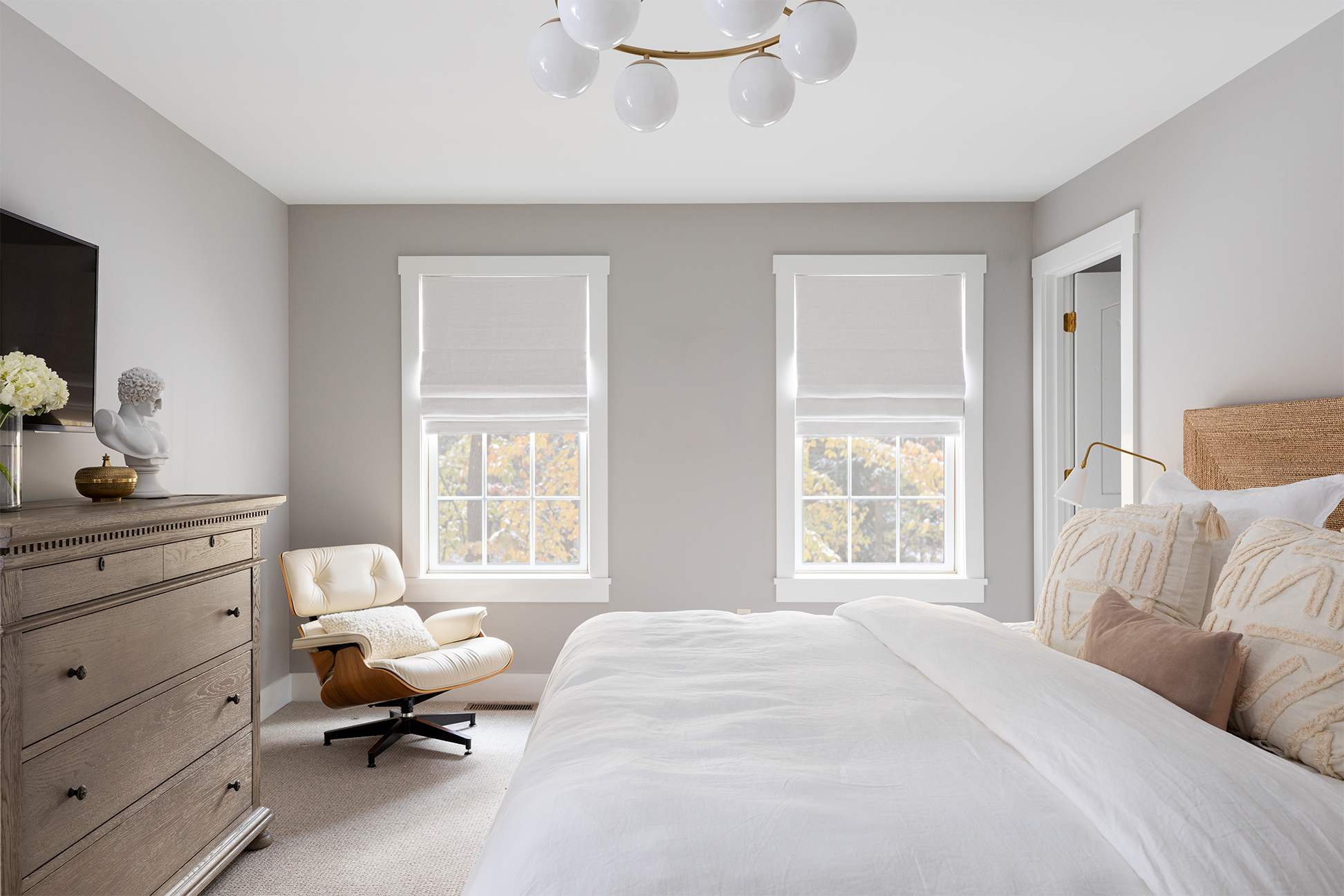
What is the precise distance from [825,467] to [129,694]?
3137 millimetres

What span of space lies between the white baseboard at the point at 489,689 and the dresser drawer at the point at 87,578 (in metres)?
2.18

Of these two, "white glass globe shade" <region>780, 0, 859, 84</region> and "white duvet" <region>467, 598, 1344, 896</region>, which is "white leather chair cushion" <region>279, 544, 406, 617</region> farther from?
"white glass globe shade" <region>780, 0, 859, 84</region>

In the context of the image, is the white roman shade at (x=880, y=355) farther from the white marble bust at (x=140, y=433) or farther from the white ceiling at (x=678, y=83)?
the white marble bust at (x=140, y=433)

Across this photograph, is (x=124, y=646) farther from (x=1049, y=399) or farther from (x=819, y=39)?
(x=1049, y=399)

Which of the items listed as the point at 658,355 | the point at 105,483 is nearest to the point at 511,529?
the point at 658,355

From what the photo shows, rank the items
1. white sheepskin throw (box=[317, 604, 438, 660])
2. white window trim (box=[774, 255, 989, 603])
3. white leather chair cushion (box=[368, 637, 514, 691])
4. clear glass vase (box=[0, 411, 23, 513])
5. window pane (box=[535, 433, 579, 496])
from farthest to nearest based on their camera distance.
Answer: window pane (box=[535, 433, 579, 496])
white window trim (box=[774, 255, 989, 603])
white sheepskin throw (box=[317, 604, 438, 660])
white leather chair cushion (box=[368, 637, 514, 691])
clear glass vase (box=[0, 411, 23, 513])

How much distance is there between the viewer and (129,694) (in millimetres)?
1843

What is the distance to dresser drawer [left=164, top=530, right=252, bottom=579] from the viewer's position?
2029 mm

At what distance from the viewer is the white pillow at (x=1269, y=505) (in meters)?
1.86

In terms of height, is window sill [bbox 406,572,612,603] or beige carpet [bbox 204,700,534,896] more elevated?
window sill [bbox 406,572,612,603]

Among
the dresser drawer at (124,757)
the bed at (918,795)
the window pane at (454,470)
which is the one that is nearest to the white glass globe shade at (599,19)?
the bed at (918,795)

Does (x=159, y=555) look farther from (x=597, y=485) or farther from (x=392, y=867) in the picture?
(x=597, y=485)

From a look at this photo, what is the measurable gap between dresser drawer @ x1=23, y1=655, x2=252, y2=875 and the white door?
3771mm

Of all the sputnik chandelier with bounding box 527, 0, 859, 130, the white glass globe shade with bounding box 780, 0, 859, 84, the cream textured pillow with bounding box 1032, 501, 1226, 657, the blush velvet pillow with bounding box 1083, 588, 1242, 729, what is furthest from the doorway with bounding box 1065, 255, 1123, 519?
the white glass globe shade with bounding box 780, 0, 859, 84
